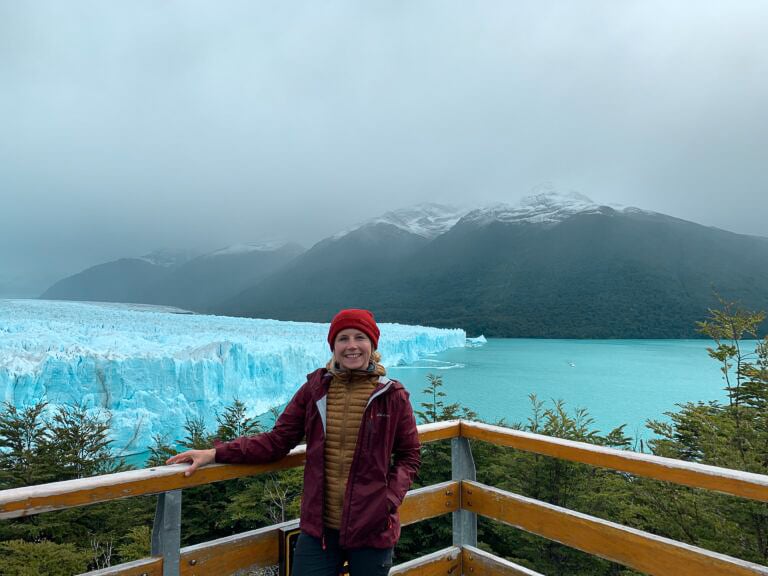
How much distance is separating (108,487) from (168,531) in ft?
0.69

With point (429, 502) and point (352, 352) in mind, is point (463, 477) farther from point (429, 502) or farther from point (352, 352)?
point (352, 352)

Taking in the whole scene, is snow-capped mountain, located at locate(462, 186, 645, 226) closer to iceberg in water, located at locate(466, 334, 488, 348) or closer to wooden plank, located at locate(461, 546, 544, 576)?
iceberg in water, located at locate(466, 334, 488, 348)

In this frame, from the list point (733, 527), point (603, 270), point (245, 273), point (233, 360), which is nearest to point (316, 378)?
point (733, 527)

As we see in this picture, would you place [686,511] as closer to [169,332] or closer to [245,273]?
[169,332]

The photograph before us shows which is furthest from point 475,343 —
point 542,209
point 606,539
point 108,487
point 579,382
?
point 542,209

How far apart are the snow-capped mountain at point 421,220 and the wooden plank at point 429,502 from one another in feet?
513

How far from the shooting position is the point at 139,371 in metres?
12.9

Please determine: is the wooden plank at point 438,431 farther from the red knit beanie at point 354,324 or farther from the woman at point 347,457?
the red knit beanie at point 354,324

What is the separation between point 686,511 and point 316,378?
3230mm

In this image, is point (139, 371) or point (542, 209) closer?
point (139, 371)

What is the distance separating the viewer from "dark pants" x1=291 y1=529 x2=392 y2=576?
4.29 feet

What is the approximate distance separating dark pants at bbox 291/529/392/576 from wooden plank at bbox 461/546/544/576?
0.58m

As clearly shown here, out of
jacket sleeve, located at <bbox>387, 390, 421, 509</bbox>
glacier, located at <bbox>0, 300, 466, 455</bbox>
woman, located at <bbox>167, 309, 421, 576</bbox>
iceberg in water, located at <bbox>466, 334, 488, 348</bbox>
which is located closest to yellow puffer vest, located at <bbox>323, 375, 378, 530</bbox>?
woman, located at <bbox>167, 309, 421, 576</bbox>

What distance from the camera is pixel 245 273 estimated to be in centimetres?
18225
